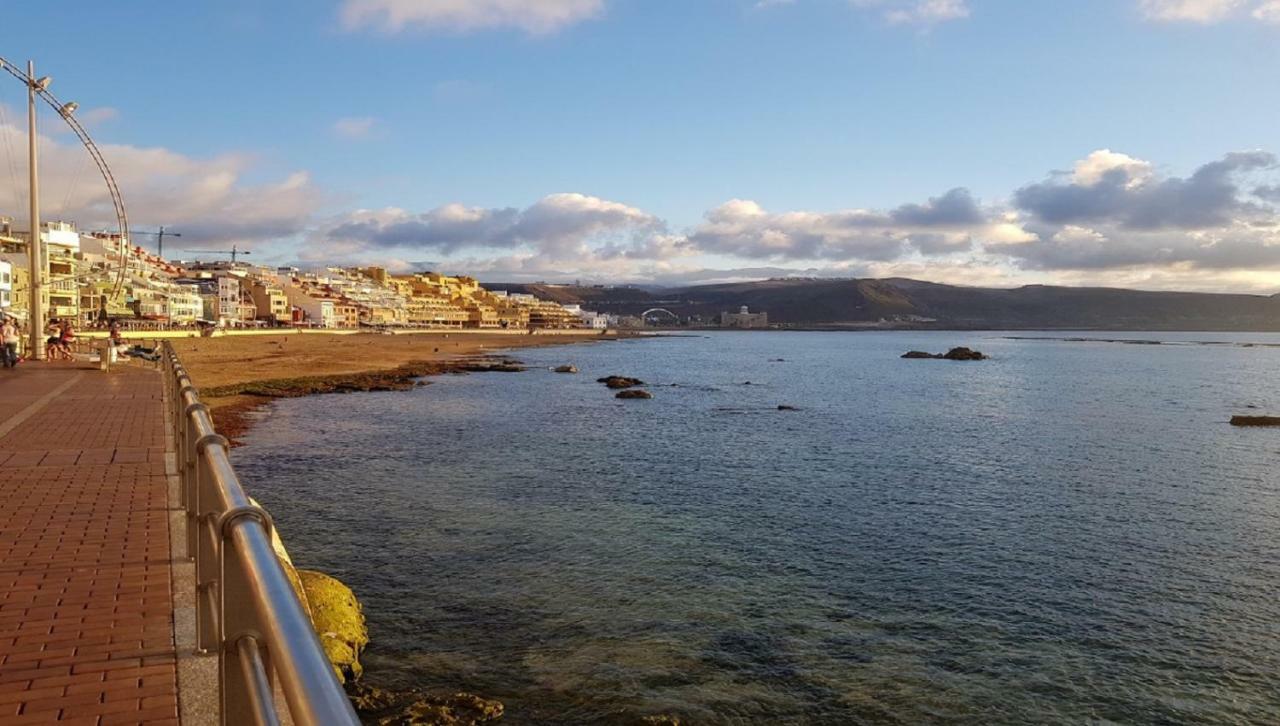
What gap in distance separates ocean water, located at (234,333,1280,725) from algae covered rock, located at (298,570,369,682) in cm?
35

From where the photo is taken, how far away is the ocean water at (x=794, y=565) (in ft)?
35.4

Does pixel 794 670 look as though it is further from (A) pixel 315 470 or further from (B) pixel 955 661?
(A) pixel 315 470

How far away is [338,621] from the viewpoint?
35.7ft

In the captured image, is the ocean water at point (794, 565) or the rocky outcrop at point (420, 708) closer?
the rocky outcrop at point (420, 708)

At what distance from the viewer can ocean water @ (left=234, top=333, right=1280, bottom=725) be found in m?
10.8

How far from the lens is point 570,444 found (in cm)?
3078

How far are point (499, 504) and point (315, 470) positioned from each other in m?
6.39

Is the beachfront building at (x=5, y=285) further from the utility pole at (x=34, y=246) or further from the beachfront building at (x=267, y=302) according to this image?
the beachfront building at (x=267, y=302)

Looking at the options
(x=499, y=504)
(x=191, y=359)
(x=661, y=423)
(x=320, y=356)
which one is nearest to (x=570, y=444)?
(x=661, y=423)

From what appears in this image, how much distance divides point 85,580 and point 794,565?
11854mm

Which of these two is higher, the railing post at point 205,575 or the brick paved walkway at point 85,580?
the railing post at point 205,575

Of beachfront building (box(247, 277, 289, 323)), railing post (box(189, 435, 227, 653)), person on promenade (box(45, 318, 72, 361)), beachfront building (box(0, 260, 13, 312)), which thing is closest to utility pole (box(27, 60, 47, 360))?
person on promenade (box(45, 318, 72, 361))

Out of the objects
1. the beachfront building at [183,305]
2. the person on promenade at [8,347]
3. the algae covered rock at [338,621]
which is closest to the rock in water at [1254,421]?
the algae covered rock at [338,621]

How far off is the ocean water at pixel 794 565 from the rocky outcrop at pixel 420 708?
33cm
